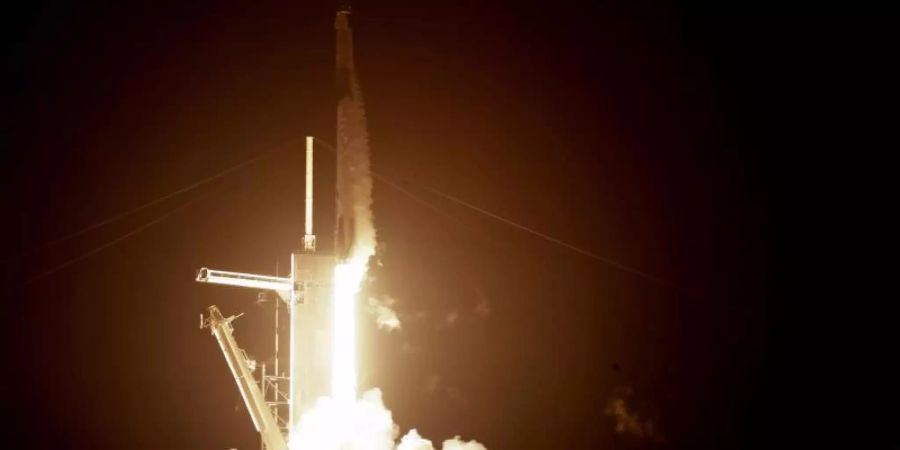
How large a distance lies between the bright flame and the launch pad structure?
4.5 inches

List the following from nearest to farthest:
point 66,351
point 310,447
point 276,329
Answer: point 310,447 → point 276,329 → point 66,351

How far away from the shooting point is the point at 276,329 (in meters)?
13.4

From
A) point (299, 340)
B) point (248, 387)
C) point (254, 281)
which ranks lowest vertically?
point (248, 387)

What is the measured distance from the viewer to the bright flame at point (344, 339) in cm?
1254

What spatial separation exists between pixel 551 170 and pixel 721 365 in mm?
5002

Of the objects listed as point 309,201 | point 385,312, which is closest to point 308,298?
point 309,201

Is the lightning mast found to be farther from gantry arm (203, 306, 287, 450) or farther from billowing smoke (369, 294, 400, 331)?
billowing smoke (369, 294, 400, 331)

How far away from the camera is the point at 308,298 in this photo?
41.3 feet

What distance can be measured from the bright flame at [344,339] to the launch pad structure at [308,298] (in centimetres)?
11

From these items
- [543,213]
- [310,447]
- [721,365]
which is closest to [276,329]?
[310,447]

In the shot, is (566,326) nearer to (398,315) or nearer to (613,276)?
(613,276)

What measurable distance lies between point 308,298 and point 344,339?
0.86 metres

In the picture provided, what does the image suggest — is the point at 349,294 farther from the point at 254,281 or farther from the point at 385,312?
the point at 385,312

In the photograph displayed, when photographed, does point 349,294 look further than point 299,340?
Yes
